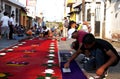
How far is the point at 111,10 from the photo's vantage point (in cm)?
2753

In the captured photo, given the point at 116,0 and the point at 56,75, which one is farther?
the point at 116,0

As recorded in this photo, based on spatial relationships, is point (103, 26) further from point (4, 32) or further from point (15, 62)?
point (15, 62)

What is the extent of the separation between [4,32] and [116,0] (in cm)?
823

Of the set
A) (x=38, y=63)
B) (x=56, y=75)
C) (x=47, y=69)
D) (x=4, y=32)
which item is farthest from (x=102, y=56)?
(x=4, y=32)

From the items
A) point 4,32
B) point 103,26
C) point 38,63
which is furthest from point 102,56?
point 103,26

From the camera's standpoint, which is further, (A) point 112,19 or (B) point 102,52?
(A) point 112,19

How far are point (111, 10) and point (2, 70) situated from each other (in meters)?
19.9

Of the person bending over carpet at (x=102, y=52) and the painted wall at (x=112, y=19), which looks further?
the painted wall at (x=112, y=19)

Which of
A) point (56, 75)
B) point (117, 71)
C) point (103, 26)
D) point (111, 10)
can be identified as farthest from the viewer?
point (103, 26)

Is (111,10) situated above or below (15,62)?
above

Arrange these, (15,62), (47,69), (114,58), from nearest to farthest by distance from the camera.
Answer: (114,58), (47,69), (15,62)

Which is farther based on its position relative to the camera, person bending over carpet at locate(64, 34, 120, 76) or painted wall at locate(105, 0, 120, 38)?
painted wall at locate(105, 0, 120, 38)

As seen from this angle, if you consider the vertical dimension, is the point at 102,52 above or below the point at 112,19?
below

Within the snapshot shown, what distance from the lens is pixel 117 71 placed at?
962 cm
